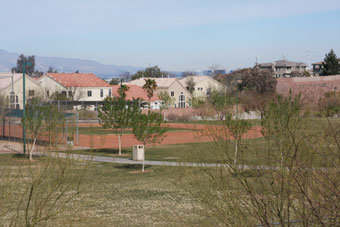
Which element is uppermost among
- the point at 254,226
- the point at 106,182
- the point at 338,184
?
the point at 338,184

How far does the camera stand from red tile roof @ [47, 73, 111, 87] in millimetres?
104625

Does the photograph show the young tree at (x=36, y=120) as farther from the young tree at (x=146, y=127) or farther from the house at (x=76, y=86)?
the house at (x=76, y=86)

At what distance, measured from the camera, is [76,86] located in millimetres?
103562

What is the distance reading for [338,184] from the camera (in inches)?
336

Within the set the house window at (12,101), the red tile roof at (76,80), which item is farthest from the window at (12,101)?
the red tile roof at (76,80)

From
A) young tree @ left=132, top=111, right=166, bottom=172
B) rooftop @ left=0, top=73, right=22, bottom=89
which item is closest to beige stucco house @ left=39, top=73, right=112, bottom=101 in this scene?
rooftop @ left=0, top=73, right=22, bottom=89

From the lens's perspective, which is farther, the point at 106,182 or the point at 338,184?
the point at 106,182

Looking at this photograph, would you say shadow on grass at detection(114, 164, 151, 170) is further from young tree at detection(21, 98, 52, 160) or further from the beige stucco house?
the beige stucco house

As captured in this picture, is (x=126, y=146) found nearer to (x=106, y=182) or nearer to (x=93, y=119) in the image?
(x=106, y=182)

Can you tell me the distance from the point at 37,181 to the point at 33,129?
1100 inches

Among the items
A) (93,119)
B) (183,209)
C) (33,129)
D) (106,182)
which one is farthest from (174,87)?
(183,209)

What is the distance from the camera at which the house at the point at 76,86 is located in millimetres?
102750

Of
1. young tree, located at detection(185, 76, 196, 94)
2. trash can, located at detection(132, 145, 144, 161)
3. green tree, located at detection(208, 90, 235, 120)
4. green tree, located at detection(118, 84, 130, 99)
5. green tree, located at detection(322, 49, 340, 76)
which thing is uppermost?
green tree, located at detection(322, 49, 340, 76)

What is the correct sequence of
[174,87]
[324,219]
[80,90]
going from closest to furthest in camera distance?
[324,219]
[80,90]
[174,87]
